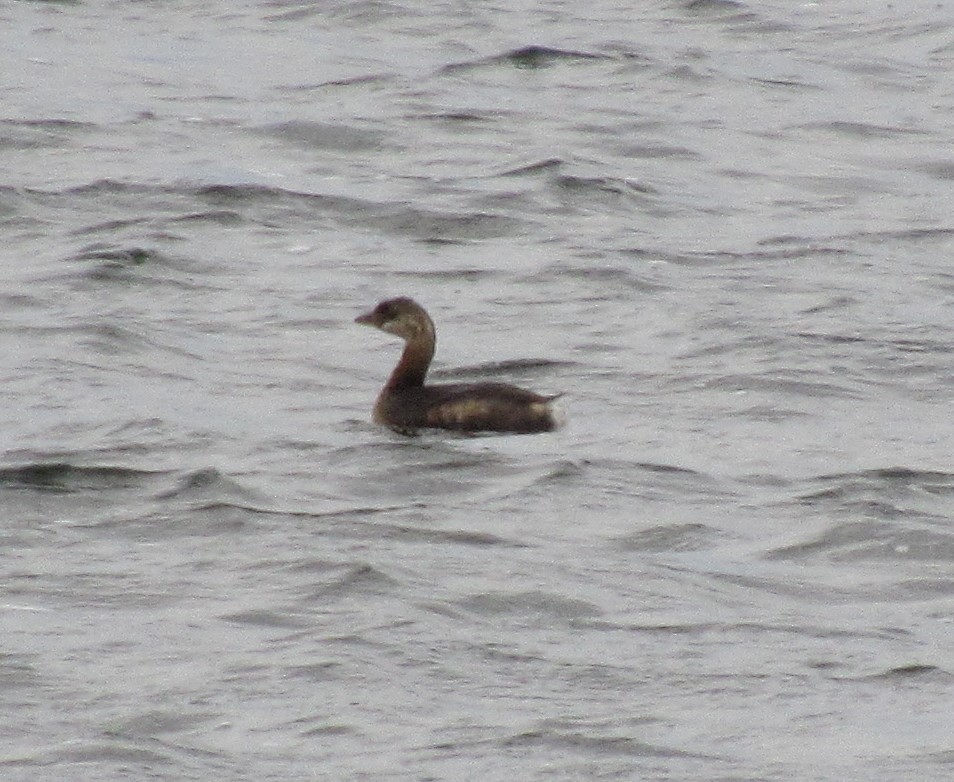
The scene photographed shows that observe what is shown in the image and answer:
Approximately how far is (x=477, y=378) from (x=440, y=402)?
4.30 ft

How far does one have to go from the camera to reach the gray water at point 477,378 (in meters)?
8.05

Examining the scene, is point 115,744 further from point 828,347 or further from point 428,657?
point 828,347

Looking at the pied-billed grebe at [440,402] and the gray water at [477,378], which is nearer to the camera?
the gray water at [477,378]

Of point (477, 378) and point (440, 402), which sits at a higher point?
point (440, 402)

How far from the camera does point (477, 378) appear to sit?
44.1 ft

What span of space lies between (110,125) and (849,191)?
5.13m

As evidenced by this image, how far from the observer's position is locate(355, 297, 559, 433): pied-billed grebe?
39.1 ft

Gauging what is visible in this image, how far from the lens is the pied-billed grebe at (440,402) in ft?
39.1

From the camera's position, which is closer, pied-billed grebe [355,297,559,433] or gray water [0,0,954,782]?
gray water [0,0,954,782]

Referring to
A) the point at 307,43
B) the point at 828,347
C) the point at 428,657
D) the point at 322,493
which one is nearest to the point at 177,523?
the point at 322,493

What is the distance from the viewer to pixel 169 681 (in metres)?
8.17

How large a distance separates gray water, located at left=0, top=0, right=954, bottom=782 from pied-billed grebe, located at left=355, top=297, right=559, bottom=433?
0.10 metres

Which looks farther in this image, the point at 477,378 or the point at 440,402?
the point at 477,378

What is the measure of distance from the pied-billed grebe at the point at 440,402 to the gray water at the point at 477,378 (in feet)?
0.32
